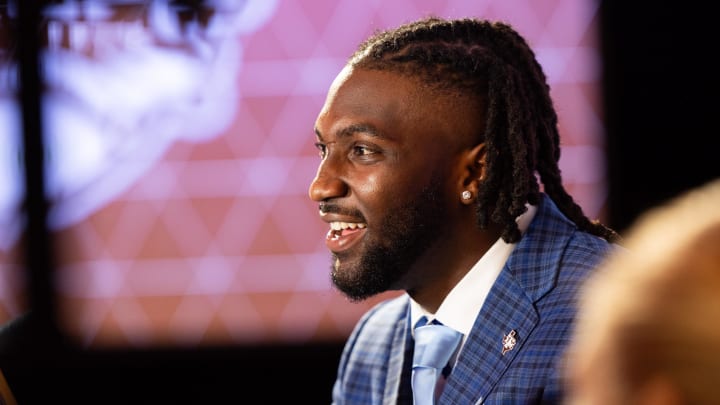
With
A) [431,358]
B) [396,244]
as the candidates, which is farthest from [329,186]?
[431,358]

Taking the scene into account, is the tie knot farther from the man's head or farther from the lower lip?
the lower lip

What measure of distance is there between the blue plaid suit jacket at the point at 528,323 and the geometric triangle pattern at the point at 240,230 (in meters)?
1.58

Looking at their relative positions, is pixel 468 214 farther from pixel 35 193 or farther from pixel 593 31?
pixel 35 193

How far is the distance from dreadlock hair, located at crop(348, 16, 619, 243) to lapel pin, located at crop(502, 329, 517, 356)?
0.22 m

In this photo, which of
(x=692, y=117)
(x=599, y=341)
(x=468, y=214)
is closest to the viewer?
(x=599, y=341)

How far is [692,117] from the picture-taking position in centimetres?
309

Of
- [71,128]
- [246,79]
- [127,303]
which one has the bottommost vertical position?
[127,303]

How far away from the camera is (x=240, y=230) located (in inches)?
136

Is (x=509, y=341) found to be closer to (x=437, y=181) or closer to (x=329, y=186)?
(x=437, y=181)

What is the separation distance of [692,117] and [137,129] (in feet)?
6.96

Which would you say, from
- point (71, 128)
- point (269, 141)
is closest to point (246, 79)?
point (269, 141)

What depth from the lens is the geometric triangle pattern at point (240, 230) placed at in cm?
336

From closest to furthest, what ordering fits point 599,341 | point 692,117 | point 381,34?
point 599,341
point 381,34
point 692,117

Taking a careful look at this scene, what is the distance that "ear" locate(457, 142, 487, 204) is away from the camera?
69.3 inches
